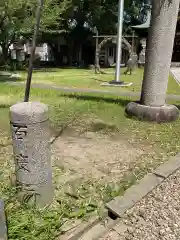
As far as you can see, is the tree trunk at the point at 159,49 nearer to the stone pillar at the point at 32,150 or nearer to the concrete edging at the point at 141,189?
the concrete edging at the point at 141,189

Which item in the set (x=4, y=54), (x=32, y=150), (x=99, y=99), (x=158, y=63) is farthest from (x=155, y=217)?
(x=4, y=54)

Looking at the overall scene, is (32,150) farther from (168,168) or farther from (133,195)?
(168,168)

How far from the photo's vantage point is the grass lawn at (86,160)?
8.00 ft

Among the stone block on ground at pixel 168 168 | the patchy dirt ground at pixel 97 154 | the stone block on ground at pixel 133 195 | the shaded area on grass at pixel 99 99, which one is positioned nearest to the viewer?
the stone block on ground at pixel 133 195

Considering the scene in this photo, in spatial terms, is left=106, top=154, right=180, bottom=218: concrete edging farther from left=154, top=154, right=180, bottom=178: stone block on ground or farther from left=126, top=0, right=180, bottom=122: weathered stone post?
left=126, top=0, right=180, bottom=122: weathered stone post

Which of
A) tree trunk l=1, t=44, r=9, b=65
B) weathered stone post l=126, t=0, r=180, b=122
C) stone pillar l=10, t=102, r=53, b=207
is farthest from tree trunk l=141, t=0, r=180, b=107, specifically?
tree trunk l=1, t=44, r=9, b=65

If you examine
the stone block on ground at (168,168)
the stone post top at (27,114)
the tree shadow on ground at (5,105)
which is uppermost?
the stone post top at (27,114)

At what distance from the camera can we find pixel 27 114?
94.7 inches

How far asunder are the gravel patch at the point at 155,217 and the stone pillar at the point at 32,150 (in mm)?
789

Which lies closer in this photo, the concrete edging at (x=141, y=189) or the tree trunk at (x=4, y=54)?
the concrete edging at (x=141, y=189)

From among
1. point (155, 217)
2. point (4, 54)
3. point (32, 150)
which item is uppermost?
point (4, 54)

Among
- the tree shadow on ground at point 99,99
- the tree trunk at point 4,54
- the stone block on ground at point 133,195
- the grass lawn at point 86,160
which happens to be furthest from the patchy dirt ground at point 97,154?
the tree trunk at point 4,54

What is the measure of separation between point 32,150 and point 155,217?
1376 millimetres

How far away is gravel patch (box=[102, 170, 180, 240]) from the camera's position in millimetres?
2395
